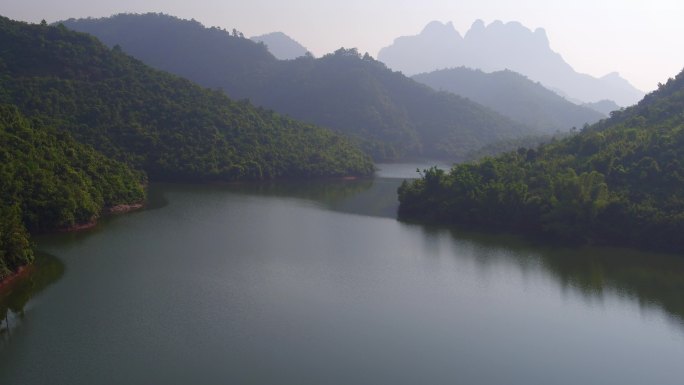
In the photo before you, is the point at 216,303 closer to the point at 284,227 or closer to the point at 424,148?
the point at 284,227

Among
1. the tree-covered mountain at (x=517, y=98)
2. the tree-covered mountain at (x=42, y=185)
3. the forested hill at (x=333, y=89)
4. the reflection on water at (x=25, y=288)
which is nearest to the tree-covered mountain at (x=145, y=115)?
the tree-covered mountain at (x=42, y=185)

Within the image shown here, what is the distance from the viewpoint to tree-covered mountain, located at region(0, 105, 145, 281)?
70.7 feet

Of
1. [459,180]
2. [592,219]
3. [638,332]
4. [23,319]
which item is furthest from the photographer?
[459,180]

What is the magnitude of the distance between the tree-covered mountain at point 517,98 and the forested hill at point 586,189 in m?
74.2

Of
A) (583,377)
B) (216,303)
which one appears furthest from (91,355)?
(583,377)

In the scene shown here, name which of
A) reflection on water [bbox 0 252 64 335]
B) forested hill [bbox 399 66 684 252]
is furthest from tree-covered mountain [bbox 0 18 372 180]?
reflection on water [bbox 0 252 64 335]

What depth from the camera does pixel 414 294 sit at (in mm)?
22016

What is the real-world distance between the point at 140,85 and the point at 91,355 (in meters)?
43.5

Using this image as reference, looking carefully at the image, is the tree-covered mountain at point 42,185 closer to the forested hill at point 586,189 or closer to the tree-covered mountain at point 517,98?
the forested hill at point 586,189

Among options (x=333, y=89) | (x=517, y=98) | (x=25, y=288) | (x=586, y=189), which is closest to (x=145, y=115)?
(x=25, y=288)

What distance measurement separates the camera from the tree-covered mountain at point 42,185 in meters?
21.5

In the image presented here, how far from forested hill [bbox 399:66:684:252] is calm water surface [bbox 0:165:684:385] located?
72.2 inches

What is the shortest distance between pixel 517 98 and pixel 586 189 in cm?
10030

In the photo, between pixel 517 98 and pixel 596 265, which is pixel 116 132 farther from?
pixel 517 98
